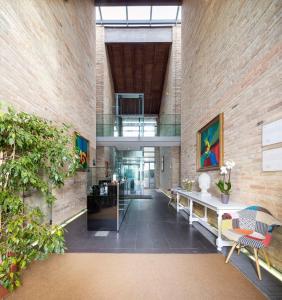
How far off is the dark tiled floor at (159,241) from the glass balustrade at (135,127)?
17.1 ft

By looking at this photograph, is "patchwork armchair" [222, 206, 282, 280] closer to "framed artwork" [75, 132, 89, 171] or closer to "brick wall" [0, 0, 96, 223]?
"brick wall" [0, 0, 96, 223]

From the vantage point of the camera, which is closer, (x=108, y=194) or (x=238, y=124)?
(x=238, y=124)

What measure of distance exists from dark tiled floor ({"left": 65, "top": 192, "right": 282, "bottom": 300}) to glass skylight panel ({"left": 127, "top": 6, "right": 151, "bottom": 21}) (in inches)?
383

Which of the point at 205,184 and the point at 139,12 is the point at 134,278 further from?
the point at 139,12

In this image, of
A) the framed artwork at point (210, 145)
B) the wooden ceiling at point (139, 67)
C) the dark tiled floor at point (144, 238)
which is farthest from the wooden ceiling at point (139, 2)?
the dark tiled floor at point (144, 238)

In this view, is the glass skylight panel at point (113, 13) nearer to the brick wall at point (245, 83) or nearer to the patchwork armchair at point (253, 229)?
the brick wall at point (245, 83)

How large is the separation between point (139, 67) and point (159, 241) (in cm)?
1088

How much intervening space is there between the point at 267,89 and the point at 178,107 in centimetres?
752

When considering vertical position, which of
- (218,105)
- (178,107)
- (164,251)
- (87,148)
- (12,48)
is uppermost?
(178,107)

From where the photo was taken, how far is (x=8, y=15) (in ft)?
9.50

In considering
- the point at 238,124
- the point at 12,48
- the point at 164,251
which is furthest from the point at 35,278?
the point at 238,124

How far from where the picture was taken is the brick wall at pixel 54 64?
3.00 m

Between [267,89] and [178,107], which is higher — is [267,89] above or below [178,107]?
below

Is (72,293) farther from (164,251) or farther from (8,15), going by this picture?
(8,15)
